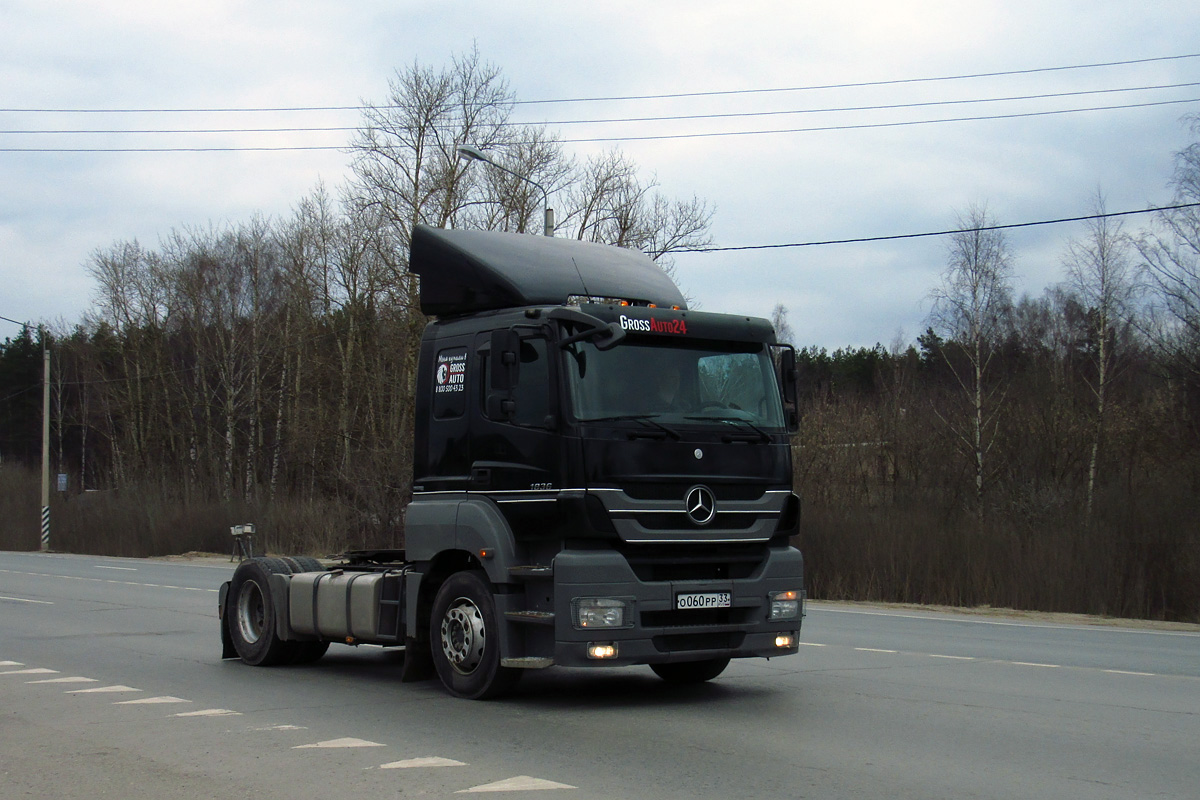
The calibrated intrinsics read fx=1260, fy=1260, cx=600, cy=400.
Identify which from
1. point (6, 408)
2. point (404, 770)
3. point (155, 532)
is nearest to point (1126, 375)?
point (155, 532)

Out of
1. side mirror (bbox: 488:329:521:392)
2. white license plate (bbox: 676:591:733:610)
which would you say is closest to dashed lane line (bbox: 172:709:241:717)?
side mirror (bbox: 488:329:521:392)

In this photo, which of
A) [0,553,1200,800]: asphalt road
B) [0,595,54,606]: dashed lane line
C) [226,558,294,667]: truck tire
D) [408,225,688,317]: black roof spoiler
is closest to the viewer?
[0,553,1200,800]: asphalt road

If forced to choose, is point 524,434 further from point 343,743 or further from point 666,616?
point 343,743

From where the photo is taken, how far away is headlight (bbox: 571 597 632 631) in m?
8.80

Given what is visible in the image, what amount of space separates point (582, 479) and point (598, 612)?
939 millimetres

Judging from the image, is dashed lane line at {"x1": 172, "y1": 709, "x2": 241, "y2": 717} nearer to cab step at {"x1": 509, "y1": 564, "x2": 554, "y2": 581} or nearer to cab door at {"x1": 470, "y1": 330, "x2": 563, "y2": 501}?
cab step at {"x1": 509, "y1": 564, "x2": 554, "y2": 581}

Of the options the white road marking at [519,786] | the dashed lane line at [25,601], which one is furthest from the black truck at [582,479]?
the dashed lane line at [25,601]

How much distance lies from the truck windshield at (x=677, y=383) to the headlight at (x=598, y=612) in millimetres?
1285

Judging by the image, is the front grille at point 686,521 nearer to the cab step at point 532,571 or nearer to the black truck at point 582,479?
the black truck at point 582,479

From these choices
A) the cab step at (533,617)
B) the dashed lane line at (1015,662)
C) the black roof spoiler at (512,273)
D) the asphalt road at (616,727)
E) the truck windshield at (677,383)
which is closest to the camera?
the asphalt road at (616,727)

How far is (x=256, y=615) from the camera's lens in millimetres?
12398

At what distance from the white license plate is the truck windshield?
127 cm

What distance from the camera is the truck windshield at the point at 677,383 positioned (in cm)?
916

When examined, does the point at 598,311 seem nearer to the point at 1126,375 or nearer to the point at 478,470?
the point at 478,470
